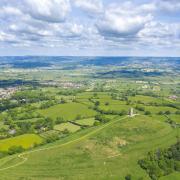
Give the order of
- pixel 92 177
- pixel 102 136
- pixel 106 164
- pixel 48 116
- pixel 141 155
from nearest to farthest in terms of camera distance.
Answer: pixel 92 177
pixel 106 164
pixel 141 155
pixel 102 136
pixel 48 116

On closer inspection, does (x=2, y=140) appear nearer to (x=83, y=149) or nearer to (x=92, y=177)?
(x=83, y=149)

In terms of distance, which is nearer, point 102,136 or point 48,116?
point 102,136

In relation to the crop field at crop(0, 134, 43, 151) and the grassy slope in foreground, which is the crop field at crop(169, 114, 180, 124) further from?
the crop field at crop(0, 134, 43, 151)

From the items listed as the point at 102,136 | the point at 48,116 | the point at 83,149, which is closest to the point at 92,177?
the point at 83,149

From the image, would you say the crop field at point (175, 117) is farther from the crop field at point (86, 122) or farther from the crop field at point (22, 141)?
the crop field at point (22, 141)

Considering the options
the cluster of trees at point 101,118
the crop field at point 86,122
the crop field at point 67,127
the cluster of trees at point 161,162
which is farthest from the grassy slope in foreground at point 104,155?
the crop field at point 86,122

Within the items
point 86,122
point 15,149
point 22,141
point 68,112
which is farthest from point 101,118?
point 15,149

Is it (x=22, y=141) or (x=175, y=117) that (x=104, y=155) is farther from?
(x=175, y=117)
